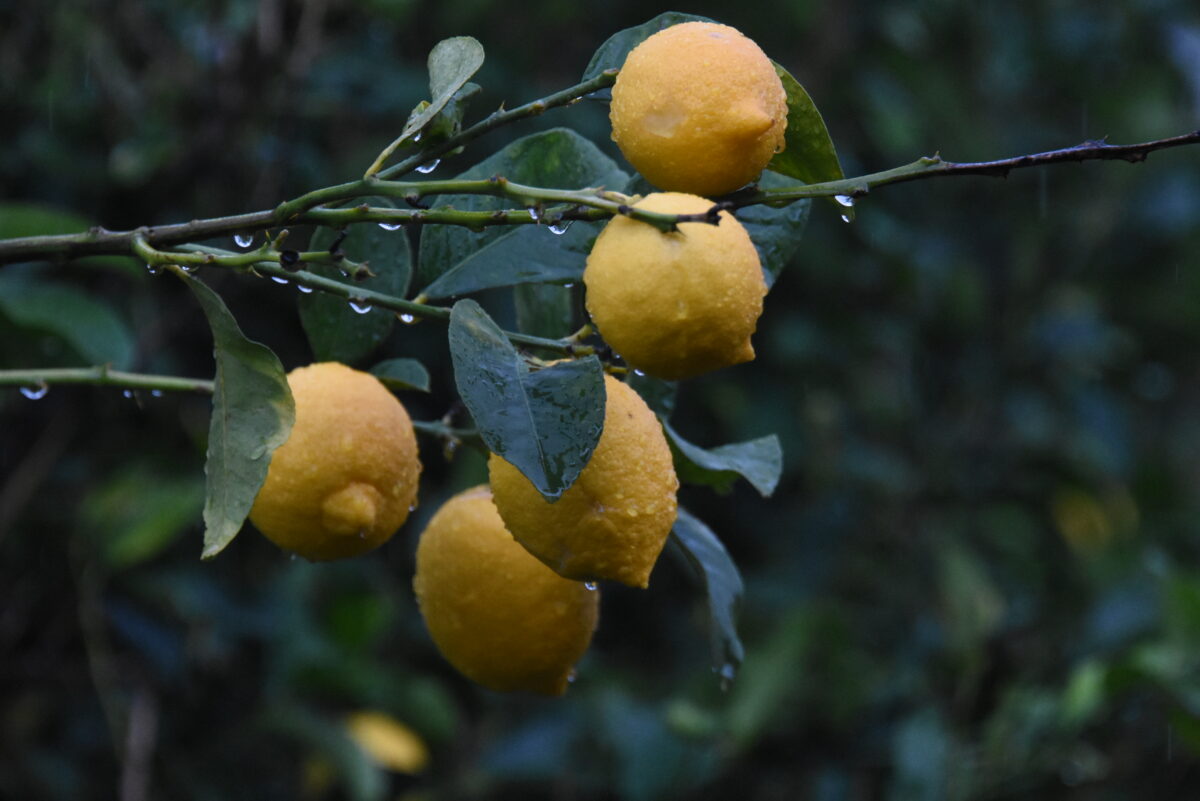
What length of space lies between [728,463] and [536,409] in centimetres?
19

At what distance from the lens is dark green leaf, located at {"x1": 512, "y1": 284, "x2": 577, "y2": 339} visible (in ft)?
2.15

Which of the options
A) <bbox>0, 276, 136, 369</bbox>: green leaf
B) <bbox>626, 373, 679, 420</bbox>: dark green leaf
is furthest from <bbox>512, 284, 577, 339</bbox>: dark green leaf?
<bbox>0, 276, 136, 369</bbox>: green leaf

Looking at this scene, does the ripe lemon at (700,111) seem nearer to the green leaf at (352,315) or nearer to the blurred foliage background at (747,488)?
the green leaf at (352,315)

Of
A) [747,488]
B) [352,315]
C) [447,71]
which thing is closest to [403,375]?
[352,315]

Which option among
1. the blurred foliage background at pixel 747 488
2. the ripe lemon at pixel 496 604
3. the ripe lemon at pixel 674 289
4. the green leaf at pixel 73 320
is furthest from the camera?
the blurred foliage background at pixel 747 488

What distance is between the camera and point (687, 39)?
0.47 meters

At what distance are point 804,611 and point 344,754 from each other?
0.57 m

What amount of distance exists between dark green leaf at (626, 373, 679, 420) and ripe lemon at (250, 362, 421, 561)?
0.46 ft

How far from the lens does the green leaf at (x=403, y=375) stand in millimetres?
607

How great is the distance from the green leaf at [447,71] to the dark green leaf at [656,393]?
0.64ft

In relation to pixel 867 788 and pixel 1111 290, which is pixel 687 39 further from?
pixel 1111 290

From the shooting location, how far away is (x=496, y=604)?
58 cm

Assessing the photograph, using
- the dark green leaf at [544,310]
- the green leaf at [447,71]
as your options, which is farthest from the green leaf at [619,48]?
the dark green leaf at [544,310]

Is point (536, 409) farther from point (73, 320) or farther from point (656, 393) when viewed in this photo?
point (73, 320)
